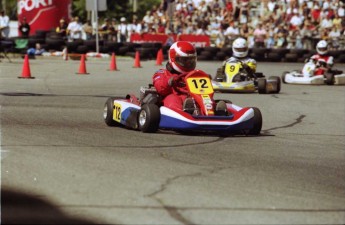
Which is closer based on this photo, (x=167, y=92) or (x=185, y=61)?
(x=167, y=92)

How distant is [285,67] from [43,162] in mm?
23296

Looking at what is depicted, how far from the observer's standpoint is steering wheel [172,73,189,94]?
37.7ft

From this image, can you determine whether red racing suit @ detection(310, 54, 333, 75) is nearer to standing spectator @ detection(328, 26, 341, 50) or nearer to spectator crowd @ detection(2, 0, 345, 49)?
spectator crowd @ detection(2, 0, 345, 49)

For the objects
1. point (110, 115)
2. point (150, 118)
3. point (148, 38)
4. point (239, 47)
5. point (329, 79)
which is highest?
point (150, 118)

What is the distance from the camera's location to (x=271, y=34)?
113ft

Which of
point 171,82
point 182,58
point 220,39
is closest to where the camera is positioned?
point 171,82

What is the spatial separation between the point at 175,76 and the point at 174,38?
80.2 ft

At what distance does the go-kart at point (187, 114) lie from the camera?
10820 mm

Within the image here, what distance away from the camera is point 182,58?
1178cm

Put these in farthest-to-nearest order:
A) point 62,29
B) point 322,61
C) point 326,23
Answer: point 62,29
point 326,23
point 322,61

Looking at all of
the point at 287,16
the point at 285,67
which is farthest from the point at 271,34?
the point at 285,67

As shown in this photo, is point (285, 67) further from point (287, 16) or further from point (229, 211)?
point (229, 211)

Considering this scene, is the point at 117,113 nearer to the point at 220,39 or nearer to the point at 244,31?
the point at 244,31

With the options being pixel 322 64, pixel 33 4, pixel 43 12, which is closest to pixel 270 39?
pixel 43 12
